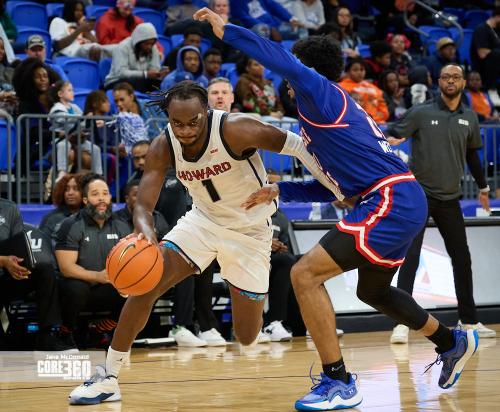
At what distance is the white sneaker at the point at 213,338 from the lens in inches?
368

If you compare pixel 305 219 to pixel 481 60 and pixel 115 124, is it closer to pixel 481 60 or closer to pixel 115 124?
pixel 115 124

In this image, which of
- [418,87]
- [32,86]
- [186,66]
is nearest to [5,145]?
[32,86]

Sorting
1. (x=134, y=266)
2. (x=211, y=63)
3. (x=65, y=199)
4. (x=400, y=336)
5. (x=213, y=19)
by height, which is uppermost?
(x=213, y=19)

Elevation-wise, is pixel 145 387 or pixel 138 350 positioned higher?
pixel 145 387

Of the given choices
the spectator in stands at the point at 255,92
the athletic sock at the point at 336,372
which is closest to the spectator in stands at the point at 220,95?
the spectator in stands at the point at 255,92

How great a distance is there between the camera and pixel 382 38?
17.7 meters

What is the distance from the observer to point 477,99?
50.7ft

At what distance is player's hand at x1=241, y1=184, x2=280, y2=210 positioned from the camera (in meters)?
5.72

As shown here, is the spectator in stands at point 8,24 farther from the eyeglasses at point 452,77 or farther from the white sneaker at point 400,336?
the white sneaker at point 400,336

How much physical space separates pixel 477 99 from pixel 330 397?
36.1ft

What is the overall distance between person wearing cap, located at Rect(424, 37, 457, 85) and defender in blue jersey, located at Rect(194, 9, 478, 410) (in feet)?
35.8

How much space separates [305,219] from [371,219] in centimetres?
587

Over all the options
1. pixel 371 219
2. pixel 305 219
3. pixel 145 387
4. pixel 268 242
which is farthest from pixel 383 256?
pixel 305 219

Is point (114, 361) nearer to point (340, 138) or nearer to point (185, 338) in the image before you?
point (340, 138)
